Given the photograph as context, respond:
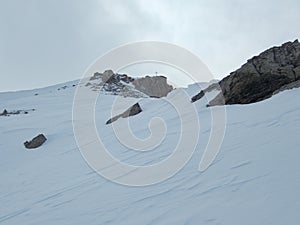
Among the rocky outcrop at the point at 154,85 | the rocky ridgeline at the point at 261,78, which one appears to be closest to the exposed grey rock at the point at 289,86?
the rocky ridgeline at the point at 261,78

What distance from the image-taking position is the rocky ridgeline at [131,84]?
42328mm

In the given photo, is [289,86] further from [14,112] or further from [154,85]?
[154,85]

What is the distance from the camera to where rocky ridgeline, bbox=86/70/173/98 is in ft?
139

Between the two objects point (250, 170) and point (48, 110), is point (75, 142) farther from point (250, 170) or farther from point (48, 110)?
point (48, 110)

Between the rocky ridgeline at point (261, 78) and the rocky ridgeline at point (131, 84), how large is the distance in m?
25.9

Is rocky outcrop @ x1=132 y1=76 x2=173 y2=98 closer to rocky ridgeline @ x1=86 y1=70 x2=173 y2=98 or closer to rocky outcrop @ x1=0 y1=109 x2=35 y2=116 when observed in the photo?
rocky ridgeline @ x1=86 y1=70 x2=173 y2=98

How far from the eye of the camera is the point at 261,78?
590 inches

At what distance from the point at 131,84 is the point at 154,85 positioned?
9.41 ft

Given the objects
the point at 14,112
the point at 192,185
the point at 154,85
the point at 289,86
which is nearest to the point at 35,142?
the point at 289,86

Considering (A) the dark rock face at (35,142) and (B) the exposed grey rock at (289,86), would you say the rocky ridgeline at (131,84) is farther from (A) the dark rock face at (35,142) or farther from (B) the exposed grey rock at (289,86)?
(B) the exposed grey rock at (289,86)

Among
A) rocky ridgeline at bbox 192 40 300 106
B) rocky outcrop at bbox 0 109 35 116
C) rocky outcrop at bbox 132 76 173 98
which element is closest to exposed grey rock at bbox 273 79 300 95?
rocky ridgeline at bbox 192 40 300 106

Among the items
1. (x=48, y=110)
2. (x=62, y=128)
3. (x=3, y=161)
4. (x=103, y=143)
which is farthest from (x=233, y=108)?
(x=48, y=110)

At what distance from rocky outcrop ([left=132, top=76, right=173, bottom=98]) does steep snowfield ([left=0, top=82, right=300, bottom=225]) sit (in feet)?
97.1

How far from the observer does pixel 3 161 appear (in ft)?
50.8
